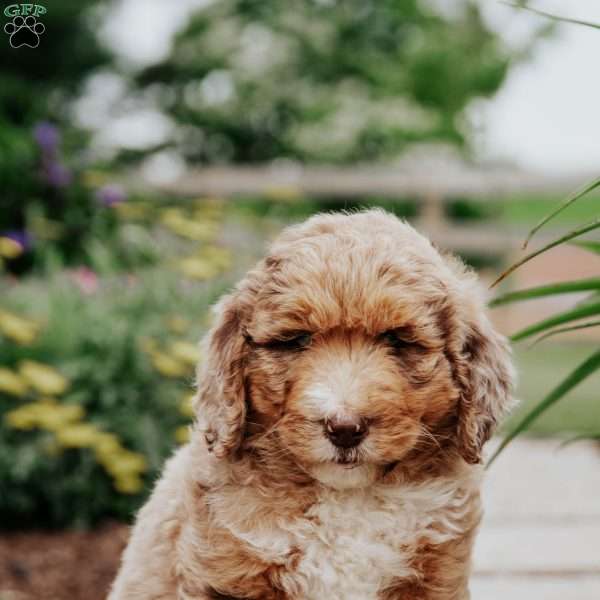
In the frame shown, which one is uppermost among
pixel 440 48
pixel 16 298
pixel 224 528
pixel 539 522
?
pixel 440 48

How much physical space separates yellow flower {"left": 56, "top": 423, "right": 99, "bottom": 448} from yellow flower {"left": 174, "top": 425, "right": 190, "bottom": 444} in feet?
1.41

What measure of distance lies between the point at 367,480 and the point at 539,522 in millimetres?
2763

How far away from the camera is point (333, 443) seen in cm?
244

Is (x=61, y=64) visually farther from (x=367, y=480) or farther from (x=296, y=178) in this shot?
(x=367, y=480)

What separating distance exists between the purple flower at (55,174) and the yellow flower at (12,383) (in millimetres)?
4371

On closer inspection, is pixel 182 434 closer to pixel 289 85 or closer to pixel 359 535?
pixel 359 535

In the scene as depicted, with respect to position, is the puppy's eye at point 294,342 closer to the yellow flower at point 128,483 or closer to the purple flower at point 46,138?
the yellow flower at point 128,483

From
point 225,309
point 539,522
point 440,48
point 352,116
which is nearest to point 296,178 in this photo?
point 352,116

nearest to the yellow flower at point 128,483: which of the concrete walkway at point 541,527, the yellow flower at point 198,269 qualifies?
the yellow flower at point 198,269

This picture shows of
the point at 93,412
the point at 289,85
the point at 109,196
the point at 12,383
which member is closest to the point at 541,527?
the point at 93,412

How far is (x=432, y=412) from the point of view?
8.62ft

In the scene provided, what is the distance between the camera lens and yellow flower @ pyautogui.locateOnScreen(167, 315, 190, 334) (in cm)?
579

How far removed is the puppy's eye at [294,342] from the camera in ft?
8.55

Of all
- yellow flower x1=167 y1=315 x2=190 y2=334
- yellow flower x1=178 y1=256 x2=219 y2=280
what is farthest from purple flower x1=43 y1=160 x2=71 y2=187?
yellow flower x1=167 y1=315 x2=190 y2=334
